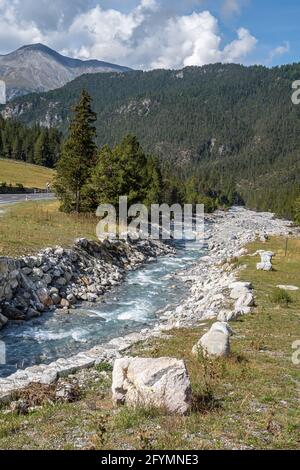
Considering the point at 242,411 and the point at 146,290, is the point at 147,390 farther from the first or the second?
the point at 146,290

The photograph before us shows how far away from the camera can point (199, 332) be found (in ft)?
58.2

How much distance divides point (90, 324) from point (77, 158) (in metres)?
28.6

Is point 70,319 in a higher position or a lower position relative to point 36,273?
lower

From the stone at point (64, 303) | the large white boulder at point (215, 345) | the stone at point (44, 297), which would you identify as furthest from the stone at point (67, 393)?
the stone at point (64, 303)

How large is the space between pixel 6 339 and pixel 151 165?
6114 cm

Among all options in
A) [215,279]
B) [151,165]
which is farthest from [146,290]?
[151,165]

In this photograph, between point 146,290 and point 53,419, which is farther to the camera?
point 146,290

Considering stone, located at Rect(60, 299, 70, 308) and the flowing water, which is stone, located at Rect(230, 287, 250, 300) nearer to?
the flowing water

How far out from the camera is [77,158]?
47281mm

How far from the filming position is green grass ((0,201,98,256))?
28.9 metres

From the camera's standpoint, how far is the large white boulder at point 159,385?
973 cm

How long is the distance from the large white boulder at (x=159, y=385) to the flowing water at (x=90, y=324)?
666 centimetres

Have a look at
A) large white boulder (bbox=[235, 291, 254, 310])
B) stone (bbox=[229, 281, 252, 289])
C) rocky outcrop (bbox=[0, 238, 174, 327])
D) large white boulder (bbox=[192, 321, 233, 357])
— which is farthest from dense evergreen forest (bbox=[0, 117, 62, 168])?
large white boulder (bbox=[192, 321, 233, 357])

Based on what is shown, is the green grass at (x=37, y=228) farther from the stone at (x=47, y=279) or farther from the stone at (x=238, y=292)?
the stone at (x=238, y=292)
